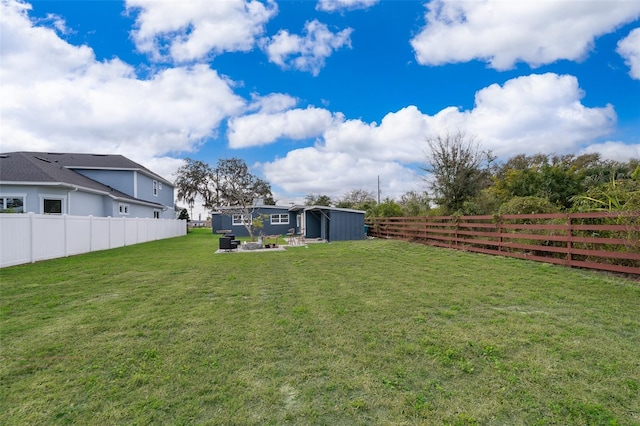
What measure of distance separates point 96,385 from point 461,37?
41.6 ft

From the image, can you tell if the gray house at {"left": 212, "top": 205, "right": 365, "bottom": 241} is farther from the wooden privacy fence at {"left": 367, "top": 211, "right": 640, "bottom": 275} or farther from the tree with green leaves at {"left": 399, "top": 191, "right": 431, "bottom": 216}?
the wooden privacy fence at {"left": 367, "top": 211, "right": 640, "bottom": 275}

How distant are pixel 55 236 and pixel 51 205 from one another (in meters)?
6.70

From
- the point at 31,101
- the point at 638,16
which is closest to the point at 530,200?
the point at 638,16

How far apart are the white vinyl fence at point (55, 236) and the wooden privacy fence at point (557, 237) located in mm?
13639

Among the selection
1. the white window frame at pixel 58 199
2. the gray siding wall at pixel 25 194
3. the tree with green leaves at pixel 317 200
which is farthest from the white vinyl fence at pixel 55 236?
the tree with green leaves at pixel 317 200

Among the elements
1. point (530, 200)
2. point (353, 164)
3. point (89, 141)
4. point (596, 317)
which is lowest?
point (596, 317)

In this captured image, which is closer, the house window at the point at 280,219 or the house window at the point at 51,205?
the house window at the point at 51,205

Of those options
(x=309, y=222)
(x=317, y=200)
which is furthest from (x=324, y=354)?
(x=317, y=200)

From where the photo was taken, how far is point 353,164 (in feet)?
97.0

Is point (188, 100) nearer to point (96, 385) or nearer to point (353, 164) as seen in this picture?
point (96, 385)

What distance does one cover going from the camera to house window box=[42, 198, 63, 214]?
14344 millimetres

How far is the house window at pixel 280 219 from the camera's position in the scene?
27109 millimetres

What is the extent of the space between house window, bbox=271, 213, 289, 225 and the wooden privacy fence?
1594 centimetres

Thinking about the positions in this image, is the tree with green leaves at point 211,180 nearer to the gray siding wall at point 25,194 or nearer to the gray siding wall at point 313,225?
the gray siding wall at point 313,225
